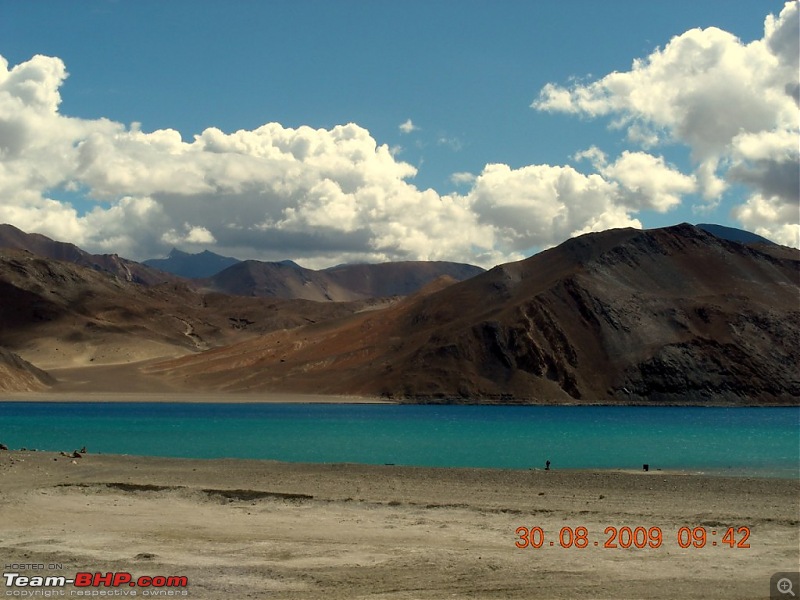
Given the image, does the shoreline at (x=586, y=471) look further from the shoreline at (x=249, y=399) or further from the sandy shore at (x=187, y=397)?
the sandy shore at (x=187, y=397)

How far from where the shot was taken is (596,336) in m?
152

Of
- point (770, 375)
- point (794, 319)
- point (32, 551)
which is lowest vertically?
point (32, 551)

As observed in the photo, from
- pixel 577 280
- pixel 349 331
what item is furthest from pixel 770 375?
pixel 349 331

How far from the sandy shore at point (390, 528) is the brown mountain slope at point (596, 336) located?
111m

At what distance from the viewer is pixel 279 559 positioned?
722 inches

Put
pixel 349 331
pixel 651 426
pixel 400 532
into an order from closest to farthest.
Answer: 1. pixel 400 532
2. pixel 651 426
3. pixel 349 331

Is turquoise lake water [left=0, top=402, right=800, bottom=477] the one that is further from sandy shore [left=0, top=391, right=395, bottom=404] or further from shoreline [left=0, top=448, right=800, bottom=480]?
sandy shore [left=0, top=391, right=395, bottom=404]

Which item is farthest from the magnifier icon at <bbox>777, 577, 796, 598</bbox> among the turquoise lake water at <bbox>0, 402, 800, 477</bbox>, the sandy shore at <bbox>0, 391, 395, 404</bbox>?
the sandy shore at <bbox>0, 391, 395, 404</bbox>

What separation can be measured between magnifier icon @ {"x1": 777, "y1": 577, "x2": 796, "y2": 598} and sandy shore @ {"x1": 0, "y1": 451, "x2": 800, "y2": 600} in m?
0.32

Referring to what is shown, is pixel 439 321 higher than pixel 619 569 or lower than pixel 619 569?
higher

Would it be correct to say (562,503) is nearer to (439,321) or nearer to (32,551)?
(32,551)

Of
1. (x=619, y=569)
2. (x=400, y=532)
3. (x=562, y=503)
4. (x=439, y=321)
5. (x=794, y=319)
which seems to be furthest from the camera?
(x=439, y=321)

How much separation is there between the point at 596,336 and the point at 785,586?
5445 inches

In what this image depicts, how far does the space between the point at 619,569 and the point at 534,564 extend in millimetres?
1629
